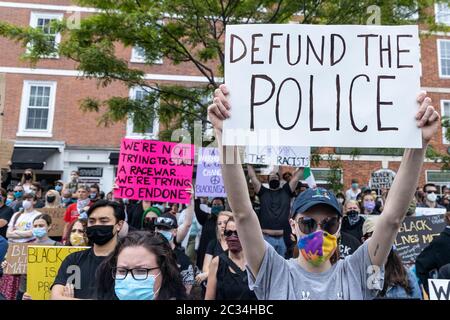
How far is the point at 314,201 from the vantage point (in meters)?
2.18

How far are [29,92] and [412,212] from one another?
57.8 ft

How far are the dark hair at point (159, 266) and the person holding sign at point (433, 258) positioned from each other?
9.33ft

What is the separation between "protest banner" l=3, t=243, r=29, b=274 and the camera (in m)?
5.04

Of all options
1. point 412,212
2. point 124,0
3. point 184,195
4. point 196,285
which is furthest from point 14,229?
point 412,212

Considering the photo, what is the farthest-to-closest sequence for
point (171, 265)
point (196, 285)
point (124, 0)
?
point (124, 0)
point (196, 285)
point (171, 265)

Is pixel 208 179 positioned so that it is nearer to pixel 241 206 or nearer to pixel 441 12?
pixel 241 206

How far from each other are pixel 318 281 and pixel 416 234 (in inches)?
169

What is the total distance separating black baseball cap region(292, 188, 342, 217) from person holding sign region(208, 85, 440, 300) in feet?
0.05

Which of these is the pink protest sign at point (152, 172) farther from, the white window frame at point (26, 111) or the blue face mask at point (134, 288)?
the white window frame at point (26, 111)

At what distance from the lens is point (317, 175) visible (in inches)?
709

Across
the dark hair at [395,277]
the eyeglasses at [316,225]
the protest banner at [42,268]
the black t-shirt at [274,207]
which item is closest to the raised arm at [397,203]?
the eyeglasses at [316,225]

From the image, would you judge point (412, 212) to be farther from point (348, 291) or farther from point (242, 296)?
point (348, 291)

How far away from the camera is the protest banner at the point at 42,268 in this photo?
3.98 m

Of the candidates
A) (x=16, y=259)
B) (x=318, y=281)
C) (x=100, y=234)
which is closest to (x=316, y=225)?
(x=318, y=281)
